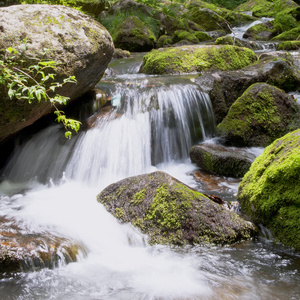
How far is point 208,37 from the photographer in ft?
54.3

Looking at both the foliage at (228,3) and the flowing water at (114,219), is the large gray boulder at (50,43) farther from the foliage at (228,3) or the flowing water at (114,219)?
the foliage at (228,3)

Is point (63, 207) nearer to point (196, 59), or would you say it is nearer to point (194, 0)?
point (196, 59)

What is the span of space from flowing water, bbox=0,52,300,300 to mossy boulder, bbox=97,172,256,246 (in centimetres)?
12

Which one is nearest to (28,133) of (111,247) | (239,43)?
(111,247)

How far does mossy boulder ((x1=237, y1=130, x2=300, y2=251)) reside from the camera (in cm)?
299

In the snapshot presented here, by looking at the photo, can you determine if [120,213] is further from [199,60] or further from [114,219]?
[199,60]

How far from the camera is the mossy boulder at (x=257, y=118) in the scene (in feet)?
19.9

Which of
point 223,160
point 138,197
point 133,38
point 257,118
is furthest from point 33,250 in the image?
point 133,38

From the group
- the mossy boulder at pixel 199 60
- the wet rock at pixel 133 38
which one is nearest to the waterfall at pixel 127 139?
the mossy boulder at pixel 199 60

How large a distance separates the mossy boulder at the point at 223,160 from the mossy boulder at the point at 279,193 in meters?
1.41

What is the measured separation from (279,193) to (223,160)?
82.2 inches

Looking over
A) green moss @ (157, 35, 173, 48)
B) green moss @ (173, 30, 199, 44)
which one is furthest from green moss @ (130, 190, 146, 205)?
green moss @ (173, 30, 199, 44)

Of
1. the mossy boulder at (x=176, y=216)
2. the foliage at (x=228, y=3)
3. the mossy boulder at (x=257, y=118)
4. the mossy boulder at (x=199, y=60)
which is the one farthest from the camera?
the foliage at (x=228, y=3)

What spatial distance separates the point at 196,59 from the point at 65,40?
18.2ft
